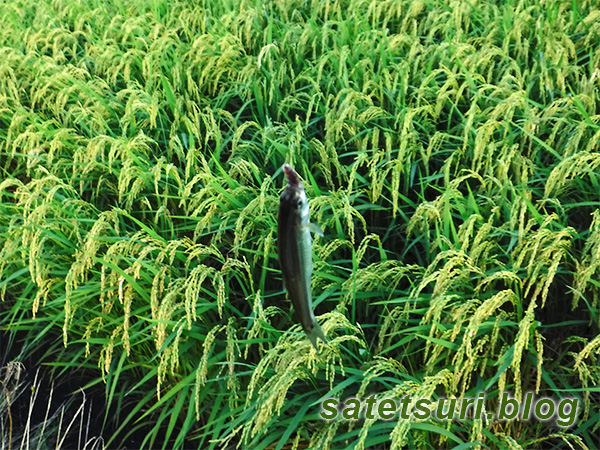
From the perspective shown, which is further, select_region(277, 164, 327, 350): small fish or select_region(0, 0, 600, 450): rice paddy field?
select_region(0, 0, 600, 450): rice paddy field

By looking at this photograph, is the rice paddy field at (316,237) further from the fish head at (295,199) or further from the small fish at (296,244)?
the fish head at (295,199)

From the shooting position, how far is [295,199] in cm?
114

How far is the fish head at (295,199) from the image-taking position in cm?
112

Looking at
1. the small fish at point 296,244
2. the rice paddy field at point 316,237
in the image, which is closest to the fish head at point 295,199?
the small fish at point 296,244

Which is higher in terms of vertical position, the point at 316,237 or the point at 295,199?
the point at 295,199

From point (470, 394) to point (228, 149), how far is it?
66.7 inches

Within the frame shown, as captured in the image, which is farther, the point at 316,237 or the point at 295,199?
the point at 316,237

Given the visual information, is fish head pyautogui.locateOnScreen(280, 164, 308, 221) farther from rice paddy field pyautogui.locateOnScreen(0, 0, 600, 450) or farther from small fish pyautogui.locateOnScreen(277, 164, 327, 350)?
rice paddy field pyautogui.locateOnScreen(0, 0, 600, 450)

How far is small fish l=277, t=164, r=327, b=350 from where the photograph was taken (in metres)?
1.14

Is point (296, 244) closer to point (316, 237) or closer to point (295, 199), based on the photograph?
point (295, 199)

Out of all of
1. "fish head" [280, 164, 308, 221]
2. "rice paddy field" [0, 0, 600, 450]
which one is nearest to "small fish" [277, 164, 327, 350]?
"fish head" [280, 164, 308, 221]

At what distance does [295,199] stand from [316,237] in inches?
56.2

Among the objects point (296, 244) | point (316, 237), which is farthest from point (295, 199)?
point (316, 237)

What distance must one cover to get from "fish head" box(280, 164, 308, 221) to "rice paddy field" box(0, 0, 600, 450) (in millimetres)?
972
